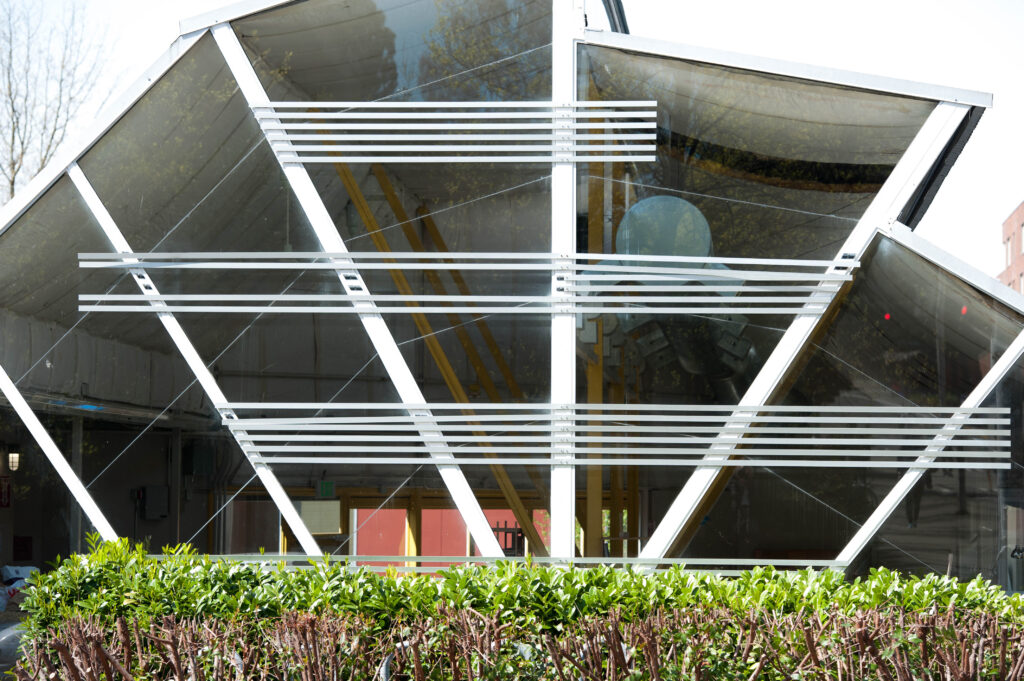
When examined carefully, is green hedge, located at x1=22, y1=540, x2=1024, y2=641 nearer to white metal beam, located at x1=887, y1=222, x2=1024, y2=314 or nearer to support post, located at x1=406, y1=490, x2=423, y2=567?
support post, located at x1=406, y1=490, x2=423, y2=567

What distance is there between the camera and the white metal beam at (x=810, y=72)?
720cm

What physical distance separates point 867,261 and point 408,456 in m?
3.68

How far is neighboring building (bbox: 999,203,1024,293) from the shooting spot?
52906 mm

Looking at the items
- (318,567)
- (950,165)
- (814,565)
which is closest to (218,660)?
(318,567)

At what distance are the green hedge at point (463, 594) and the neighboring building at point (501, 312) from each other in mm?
1337

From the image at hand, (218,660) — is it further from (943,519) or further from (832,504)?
(943,519)

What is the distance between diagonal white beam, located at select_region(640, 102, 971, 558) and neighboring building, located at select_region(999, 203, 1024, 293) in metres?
49.1

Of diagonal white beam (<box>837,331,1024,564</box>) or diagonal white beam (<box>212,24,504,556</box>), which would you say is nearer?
diagonal white beam (<box>837,331,1024,564</box>)

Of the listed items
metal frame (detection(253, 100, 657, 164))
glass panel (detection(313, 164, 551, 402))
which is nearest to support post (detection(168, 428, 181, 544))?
glass panel (detection(313, 164, 551, 402))

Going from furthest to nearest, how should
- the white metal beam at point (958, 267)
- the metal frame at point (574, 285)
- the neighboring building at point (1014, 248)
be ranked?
the neighboring building at point (1014, 248) < the metal frame at point (574, 285) < the white metal beam at point (958, 267)

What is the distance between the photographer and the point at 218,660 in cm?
491

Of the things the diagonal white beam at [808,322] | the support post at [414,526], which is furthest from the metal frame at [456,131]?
the support post at [414,526]

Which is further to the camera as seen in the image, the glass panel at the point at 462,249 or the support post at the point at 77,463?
the support post at the point at 77,463

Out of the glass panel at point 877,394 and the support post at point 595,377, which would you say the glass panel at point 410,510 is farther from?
the glass panel at point 877,394
